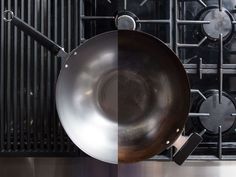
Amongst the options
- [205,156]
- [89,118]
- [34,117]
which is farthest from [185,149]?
[34,117]

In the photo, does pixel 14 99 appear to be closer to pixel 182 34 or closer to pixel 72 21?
pixel 72 21

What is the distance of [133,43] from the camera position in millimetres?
770

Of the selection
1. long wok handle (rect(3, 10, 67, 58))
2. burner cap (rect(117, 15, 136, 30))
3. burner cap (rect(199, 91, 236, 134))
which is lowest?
burner cap (rect(199, 91, 236, 134))

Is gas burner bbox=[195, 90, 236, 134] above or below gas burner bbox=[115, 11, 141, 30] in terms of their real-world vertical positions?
below

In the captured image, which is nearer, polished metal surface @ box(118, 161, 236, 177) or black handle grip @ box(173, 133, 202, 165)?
black handle grip @ box(173, 133, 202, 165)

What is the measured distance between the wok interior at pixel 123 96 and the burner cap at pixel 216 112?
9 cm

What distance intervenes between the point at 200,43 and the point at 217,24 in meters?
0.06

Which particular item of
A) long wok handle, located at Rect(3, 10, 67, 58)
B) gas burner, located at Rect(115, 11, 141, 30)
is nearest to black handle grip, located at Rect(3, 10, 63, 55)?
long wok handle, located at Rect(3, 10, 67, 58)

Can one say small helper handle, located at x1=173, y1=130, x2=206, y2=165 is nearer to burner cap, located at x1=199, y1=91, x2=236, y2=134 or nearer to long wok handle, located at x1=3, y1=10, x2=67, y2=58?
burner cap, located at x1=199, y1=91, x2=236, y2=134

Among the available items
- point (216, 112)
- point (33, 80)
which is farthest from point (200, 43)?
point (33, 80)

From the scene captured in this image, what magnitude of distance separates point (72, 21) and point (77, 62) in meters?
0.12

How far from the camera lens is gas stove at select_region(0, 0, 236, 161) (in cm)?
81

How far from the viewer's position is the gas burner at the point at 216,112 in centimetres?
82

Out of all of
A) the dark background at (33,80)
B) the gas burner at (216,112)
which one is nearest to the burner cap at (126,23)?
the dark background at (33,80)
